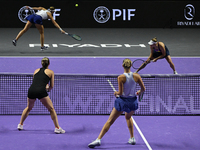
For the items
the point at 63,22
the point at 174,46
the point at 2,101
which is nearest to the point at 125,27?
the point at 63,22

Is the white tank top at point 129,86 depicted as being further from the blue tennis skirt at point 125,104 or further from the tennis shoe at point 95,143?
the tennis shoe at point 95,143

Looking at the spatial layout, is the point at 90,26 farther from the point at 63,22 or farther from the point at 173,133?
the point at 173,133

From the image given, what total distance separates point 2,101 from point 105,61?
6.37 metres

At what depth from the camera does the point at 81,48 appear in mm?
18250

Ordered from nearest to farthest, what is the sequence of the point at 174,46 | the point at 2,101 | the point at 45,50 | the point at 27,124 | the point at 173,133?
the point at 173,133
the point at 27,124
the point at 2,101
the point at 45,50
the point at 174,46

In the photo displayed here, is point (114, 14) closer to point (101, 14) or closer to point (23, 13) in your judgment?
point (101, 14)

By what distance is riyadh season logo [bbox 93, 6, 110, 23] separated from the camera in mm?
23703

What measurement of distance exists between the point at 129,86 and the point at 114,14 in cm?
1730

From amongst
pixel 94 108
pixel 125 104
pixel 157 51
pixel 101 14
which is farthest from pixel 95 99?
pixel 101 14

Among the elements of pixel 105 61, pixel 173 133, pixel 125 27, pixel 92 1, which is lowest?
pixel 173 133

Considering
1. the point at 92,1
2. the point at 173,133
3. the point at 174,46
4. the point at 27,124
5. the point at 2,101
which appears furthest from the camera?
the point at 92,1

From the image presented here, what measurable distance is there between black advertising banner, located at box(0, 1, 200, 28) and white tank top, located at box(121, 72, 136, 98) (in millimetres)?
17132

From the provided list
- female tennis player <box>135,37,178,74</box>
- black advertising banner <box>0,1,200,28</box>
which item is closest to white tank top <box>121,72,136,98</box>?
female tennis player <box>135,37,178,74</box>

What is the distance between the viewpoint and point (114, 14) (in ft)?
78.0
